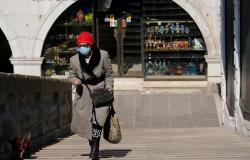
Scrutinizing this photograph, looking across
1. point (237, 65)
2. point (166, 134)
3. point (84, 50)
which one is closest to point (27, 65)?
point (166, 134)

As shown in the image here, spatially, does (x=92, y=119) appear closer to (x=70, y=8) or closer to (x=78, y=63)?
(x=78, y=63)

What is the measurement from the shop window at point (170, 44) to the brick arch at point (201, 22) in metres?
0.33

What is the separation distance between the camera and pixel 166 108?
20.5m

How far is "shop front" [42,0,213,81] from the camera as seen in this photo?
894 inches

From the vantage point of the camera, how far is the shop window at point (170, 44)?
22.6 m

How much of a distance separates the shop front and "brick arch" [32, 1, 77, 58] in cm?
31

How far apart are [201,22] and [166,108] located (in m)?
3.23

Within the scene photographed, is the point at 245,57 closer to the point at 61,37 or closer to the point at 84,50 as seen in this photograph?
the point at 84,50

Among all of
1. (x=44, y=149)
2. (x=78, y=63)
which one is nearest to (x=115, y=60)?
(x=44, y=149)

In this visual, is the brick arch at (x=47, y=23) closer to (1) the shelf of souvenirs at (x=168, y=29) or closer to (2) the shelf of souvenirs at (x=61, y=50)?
(2) the shelf of souvenirs at (x=61, y=50)

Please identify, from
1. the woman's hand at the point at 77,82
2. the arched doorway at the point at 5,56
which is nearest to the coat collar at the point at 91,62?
the woman's hand at the point at 77,82

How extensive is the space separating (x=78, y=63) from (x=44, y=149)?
2.08 m

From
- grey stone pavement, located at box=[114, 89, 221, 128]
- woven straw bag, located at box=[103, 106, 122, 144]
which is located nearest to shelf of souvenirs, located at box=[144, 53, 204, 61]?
grey stone pavement, located at box=[114, 89, 221, 128]

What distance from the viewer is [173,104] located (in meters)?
20.8
